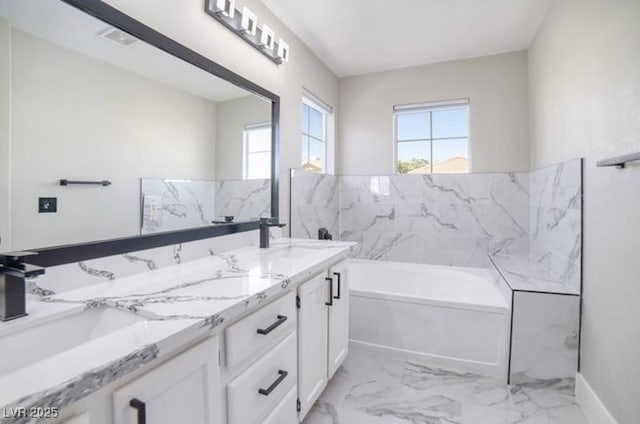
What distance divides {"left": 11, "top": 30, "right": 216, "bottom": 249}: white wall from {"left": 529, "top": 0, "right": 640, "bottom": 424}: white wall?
206 cm

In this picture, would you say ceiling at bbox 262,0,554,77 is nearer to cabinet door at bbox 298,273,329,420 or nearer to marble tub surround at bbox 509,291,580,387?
cabinet door at bbox 298,273,329,420

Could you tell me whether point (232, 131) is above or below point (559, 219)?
above

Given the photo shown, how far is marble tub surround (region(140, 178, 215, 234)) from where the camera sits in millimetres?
1363

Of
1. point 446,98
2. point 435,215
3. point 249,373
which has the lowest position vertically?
point 249,373

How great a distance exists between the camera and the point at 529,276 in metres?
2.26

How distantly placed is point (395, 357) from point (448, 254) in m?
1.28

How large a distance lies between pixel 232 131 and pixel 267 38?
29.1 inches

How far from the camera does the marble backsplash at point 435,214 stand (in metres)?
2.66

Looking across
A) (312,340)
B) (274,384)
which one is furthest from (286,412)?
(312,340)

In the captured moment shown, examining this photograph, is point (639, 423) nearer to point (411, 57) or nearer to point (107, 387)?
point (107, 387)

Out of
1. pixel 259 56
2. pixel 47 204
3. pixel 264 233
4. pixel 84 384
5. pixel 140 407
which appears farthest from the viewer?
pixel 259 56

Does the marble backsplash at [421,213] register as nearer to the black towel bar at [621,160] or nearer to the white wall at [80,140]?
the white wall at [80,140]

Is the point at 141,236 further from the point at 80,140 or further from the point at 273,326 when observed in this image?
the point at 273,326

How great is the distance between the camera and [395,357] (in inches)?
91.6
